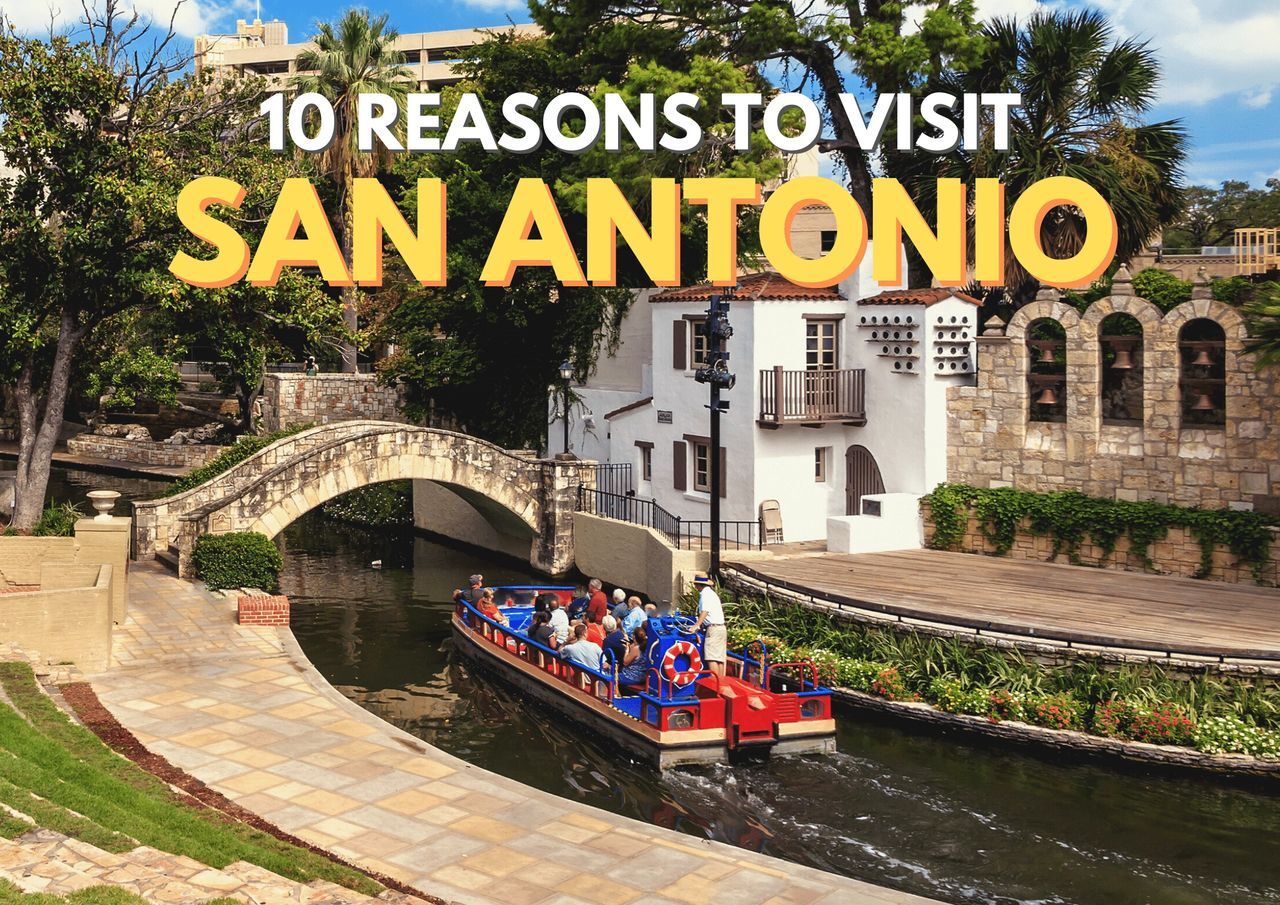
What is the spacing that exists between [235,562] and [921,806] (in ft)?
52.2

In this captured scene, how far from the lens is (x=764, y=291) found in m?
32.8

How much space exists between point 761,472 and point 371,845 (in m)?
18.6

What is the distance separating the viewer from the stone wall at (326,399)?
48.1m

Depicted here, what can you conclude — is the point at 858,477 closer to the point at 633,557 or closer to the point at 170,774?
the point at 633,557

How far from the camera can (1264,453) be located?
27.1 meters

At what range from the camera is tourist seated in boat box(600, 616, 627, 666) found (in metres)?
23.0

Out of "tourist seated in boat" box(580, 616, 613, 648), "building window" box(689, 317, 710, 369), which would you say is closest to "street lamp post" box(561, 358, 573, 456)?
"building window" box(689, 317, 710, 369)

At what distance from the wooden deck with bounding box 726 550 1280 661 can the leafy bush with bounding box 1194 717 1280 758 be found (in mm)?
1147

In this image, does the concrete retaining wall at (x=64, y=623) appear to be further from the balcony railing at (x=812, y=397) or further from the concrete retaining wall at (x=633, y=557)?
the balcony railing at (x=812, y=397)

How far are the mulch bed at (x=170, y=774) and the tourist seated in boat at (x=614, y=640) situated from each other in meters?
7.45

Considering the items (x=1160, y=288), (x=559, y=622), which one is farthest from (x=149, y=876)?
(x=1160, y=288)

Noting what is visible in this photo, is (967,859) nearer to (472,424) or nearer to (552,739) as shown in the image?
(552,739)

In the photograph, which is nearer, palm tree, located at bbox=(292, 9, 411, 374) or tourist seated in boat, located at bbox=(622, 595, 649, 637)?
tourist seated in boat, located at bbox=(622, 595, 649, 637)

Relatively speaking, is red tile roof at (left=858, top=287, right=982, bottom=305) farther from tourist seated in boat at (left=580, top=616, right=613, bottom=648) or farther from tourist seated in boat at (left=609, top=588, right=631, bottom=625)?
tourist seated in boat at (left=580, top=616, right=613, bottom=648)
